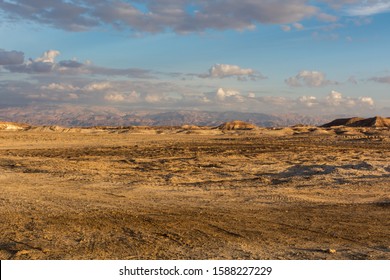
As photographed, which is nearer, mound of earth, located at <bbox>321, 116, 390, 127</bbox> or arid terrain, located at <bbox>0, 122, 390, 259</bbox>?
arid terrain, located at <bbox>0, 122, 390, 259</bbox>

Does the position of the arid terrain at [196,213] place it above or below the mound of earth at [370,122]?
below

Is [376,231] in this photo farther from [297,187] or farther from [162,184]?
[162,184]

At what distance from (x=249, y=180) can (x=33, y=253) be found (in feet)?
36.1

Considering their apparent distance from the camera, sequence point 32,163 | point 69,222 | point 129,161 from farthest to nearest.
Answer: point 129,161
point 32,163
point 69,222

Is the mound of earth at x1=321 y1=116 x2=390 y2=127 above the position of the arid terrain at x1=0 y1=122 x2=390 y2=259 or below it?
above

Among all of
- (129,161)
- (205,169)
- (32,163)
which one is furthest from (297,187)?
(32,163)

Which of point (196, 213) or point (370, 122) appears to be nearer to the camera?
point (196, 213)

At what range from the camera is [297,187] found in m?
16.7

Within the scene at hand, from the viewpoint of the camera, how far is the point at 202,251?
853cm

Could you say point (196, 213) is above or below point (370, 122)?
below

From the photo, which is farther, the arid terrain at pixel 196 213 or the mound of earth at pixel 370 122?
the mound of earth at pixel 370 122
